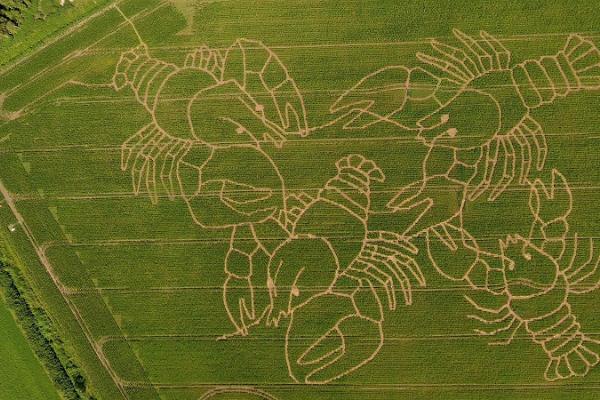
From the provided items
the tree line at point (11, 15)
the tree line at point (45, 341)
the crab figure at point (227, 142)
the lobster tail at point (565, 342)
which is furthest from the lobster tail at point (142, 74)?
the lobster tail at point (565, 342)

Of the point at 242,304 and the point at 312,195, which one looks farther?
the point at 242,304

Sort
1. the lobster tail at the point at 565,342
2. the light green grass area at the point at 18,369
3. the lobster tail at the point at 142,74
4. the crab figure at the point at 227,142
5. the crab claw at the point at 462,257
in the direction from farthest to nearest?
the light green grass area at the point at 18,369 → the lobster tail at the point at 142,74 → the crab figure at the point at 227,142 → the crab claw at the point at 462,257 → the lobster tail at the point at 565,342

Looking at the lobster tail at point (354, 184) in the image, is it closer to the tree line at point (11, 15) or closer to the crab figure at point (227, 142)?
the crab figure at point (227, 142)

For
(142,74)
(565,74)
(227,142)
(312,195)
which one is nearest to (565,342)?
(565,74)

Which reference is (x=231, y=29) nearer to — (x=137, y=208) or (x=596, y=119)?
(x=137, y=208)

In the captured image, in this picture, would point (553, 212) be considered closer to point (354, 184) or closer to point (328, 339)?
point (354, 184)
